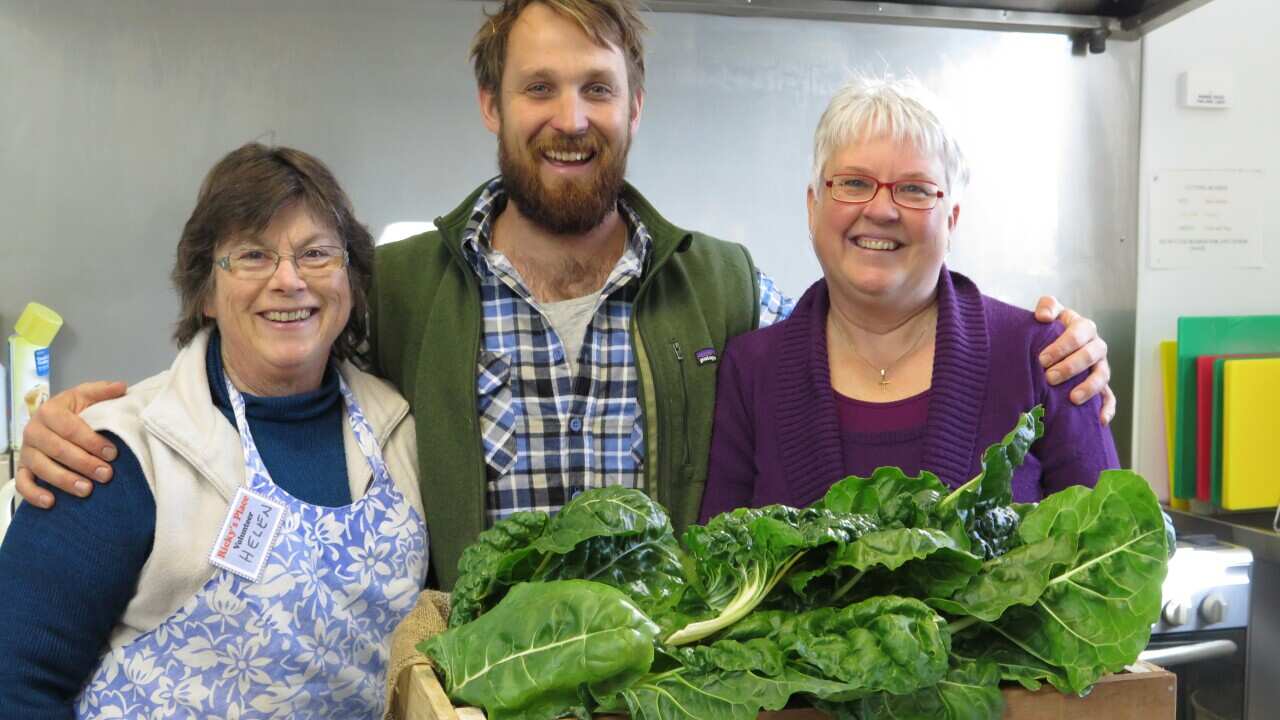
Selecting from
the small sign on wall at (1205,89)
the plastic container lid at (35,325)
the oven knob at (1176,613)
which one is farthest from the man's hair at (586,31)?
the small sign on wall at (1205,89)

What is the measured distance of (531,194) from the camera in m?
1.61

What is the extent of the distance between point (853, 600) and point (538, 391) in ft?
2.55

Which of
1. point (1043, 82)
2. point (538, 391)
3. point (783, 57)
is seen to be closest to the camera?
point (538, 391)

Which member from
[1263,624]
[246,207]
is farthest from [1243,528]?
[246,207]

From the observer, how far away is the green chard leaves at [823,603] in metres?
0.80

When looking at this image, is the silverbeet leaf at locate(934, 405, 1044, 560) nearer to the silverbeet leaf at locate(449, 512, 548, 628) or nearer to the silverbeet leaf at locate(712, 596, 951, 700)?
the silverbeet leaf at locate(712, 596, 951, 700)

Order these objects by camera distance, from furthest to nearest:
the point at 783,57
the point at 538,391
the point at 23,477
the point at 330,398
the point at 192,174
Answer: the point at 783,57
the point at 192,174
the point at 538,391
the point at 330,398
the point at 23,477

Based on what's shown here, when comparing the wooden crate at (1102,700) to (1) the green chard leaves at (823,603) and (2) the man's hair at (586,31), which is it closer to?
(1) the green chard leaves at (823,603)

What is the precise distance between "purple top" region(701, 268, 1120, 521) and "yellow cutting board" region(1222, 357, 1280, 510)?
124 centimetres

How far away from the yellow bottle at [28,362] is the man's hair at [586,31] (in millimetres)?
966

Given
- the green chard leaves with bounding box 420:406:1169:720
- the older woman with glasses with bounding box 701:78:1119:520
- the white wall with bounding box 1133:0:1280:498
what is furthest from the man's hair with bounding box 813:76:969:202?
the white wall with bounding box 1133:0:1280:498

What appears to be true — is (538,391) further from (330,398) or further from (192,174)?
(192,174)

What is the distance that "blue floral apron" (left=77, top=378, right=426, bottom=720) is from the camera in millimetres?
1295

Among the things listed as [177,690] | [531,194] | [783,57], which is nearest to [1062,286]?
[783,57]
